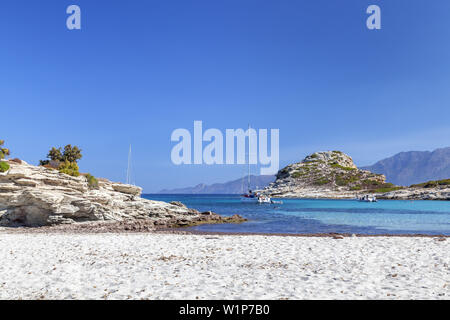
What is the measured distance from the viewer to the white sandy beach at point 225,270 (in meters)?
9.16

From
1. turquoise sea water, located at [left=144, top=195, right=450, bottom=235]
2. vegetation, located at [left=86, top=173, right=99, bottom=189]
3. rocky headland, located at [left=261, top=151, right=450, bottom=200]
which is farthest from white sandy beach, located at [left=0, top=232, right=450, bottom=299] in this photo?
rocky headland, located at [left=261, top=151, right=450, bottom=200]

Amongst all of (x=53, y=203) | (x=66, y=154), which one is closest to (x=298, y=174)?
(x=66, y=154)

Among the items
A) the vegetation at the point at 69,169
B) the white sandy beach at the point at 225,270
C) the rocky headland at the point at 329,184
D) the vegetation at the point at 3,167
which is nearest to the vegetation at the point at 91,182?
the vegetation at the point at 69,169

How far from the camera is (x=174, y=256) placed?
1483 centimetres

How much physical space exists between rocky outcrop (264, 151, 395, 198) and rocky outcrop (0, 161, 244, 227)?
389ft

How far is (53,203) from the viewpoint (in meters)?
31.2

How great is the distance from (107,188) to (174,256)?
35.5 meters

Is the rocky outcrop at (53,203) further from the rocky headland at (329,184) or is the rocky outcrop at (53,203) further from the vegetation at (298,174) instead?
the vegetation at (298,174)

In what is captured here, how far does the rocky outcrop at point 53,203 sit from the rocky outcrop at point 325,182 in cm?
11857

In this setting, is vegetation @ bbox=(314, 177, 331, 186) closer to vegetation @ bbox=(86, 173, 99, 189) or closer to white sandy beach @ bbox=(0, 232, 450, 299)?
vegetation @ bbox=(86, 173, 99, 189)

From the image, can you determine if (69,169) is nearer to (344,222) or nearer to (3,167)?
(3,167)

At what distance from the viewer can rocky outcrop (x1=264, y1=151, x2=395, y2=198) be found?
157 m
